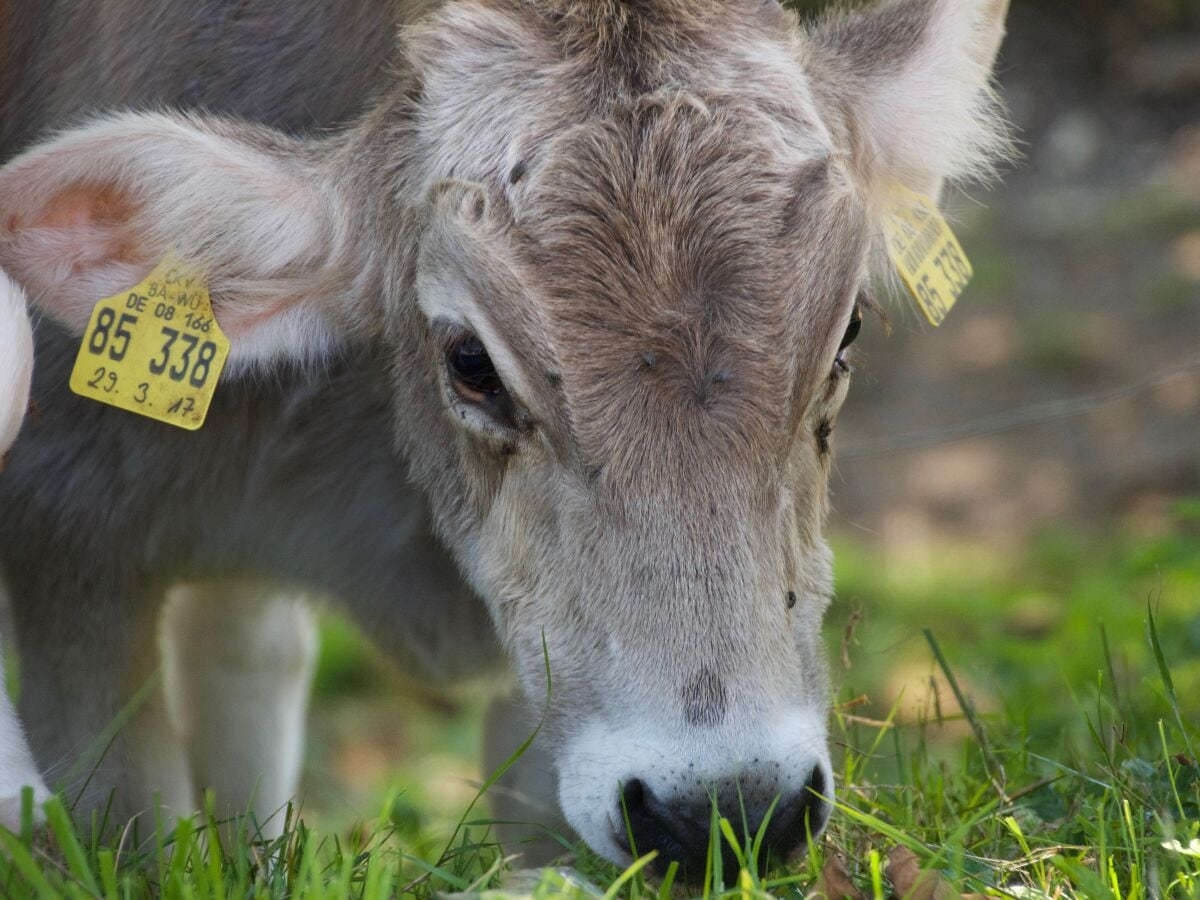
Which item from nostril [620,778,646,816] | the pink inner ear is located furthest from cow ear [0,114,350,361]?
nostril [620,778,646,816]

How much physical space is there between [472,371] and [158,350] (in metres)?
0.77

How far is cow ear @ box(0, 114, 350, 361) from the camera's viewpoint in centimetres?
350

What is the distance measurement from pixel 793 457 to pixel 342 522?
1479mm

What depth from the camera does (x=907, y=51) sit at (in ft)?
12.8

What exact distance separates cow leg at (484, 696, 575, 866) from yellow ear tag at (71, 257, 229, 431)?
1271mm

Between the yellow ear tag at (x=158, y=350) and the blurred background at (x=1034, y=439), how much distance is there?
152 centimetres

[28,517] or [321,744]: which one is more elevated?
[28,517]

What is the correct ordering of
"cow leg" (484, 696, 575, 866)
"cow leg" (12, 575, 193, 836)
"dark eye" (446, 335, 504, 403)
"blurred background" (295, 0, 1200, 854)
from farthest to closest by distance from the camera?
"blurred background" (295, 0, 1200, 854) < "cow leg" (484, 696, 575, 866) < "cow leg" (12, 575, 193, 836) < "dark eye" (446, 335, 504, 403)

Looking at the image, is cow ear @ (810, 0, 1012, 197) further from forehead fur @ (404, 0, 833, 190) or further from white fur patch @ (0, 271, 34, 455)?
white fur patch @ (0, 271, 34, 455)

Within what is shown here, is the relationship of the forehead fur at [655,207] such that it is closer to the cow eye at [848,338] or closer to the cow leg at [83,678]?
the cow eye at [848,338]

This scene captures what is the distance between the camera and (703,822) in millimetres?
2666

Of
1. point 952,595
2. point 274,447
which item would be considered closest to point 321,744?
point 952,595

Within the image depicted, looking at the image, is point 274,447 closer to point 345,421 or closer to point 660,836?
point 345,421

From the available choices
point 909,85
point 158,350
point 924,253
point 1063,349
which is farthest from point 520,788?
point 1063,349
